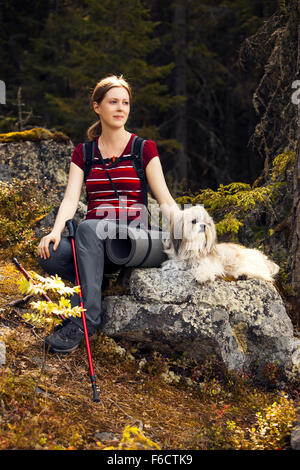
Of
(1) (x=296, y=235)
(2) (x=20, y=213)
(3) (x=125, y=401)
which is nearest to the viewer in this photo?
(3) (x=125, y=401)

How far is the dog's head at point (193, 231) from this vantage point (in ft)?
13.6

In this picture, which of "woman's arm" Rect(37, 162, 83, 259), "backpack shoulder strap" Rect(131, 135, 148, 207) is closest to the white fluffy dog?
"backpack shoulder strap" Rect(131, 135, 148, 207)

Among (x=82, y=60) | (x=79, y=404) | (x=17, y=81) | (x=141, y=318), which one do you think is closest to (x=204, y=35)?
(x=82, y=60)

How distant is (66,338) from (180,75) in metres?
12.0

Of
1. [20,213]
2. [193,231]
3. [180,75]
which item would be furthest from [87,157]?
[180,75]

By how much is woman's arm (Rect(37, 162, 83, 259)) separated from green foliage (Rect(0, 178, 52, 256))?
1637 mm

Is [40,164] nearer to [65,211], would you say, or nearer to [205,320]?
[65,211]

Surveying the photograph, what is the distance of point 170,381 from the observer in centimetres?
415

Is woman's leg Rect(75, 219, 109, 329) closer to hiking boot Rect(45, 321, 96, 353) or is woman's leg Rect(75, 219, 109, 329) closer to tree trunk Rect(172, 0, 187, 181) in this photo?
hiking boot Rect(45, 321, 96, 353)

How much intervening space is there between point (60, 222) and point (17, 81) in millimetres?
12648

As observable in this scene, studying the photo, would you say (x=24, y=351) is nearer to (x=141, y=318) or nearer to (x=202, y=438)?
(x=141, y=318)

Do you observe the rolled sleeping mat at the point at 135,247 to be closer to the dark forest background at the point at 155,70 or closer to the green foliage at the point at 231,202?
the green foliage at the point at 231,202

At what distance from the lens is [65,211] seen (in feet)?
14.4

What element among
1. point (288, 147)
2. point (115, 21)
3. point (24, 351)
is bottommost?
point (24, 351)
